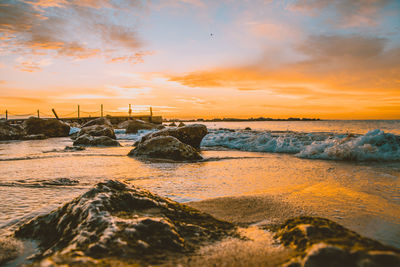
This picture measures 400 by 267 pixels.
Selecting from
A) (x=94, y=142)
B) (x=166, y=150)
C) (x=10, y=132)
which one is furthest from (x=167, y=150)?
(x=10, y=132)

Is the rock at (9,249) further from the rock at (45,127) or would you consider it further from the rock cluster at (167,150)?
the rock at (45,127)

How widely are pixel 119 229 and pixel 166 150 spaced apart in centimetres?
533

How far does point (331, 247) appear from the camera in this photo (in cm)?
126

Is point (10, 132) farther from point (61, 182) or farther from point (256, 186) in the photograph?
point (256, 186)

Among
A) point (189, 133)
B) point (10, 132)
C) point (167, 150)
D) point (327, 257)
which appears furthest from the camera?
point (10, 132)

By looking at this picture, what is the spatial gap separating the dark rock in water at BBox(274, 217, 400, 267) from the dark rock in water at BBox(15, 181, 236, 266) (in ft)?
1.70

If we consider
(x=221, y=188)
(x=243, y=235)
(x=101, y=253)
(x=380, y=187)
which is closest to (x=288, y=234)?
(x=243, y=235)

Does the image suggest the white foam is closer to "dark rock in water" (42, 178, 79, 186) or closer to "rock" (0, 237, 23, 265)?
"dark rock in water" (42, 178, 79, 186)

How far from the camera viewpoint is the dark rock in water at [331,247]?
1133mm

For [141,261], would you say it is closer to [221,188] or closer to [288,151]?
[221,188]

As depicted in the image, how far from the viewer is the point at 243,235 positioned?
1.87 meters

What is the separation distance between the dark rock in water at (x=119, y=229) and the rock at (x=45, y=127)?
698 inches

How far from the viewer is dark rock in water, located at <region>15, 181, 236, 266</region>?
141 centimetres

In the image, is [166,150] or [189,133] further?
[189,133]
